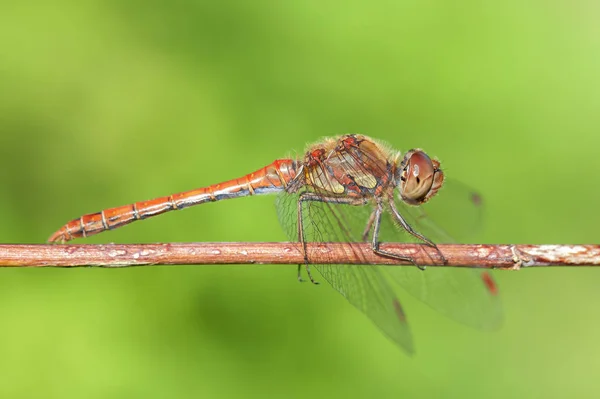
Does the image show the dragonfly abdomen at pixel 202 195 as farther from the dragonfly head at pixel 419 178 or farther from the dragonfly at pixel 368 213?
the dragonfly head at pixel 419 178

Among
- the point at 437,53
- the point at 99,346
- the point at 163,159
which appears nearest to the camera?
the point at 99,346

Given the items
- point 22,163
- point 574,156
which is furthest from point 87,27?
point 574,156

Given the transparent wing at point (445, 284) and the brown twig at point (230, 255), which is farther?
the transparent wing at point (445, 284)

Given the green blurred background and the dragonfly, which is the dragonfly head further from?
the green blurred background

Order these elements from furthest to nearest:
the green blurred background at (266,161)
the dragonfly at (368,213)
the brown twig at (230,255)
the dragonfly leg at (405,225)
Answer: the green blurred background at (266,161), the dragonfly at (368,213), the dragonfly leg at (405,225), the brown twig at (230,255)

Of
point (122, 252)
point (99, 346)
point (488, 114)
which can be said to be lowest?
point (99, 346)

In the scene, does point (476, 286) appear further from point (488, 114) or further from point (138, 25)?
point (138, 25)

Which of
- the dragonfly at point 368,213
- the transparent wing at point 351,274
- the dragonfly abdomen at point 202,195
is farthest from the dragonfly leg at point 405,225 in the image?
the dragonfly abdomen at point 202,195
